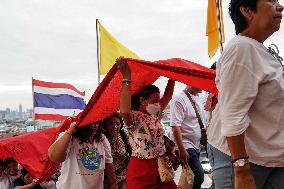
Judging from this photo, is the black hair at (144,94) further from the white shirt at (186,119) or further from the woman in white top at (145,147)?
the white shirt at (186,119)

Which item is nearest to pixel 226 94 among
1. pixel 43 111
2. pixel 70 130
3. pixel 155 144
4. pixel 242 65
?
pixel 242 65

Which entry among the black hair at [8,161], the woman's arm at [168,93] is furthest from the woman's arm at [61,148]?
the black hair at [8,161]

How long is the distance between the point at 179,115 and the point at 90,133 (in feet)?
5.35

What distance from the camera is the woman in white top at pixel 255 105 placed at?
2094 millimetres

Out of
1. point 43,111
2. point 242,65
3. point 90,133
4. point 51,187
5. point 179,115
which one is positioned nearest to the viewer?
point 242,65

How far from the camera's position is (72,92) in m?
11.9

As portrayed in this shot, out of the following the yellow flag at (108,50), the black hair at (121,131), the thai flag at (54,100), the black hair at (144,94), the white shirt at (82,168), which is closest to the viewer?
the white shirt at (82,168)

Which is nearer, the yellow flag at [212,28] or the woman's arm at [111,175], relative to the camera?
the woman's arm at [111,175]

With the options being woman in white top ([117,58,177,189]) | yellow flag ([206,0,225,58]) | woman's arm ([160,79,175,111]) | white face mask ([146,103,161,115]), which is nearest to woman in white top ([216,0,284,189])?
woman in white top ([117,58,177,189])

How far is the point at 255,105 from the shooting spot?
7.24 ft

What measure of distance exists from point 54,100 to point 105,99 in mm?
7410

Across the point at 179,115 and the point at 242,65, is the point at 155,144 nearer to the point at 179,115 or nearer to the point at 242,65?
the point at 179,115

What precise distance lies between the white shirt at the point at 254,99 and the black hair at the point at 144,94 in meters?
2.04

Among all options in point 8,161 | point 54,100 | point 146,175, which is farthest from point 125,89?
point 54,100
